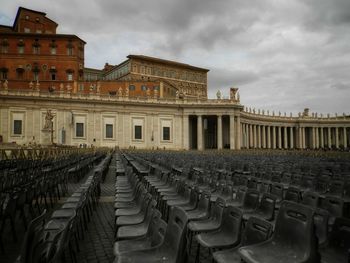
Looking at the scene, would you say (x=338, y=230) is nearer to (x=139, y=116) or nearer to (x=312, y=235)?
(x=312, y=235)

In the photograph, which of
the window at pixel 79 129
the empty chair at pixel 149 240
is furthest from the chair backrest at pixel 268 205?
the window at pixel 79 129

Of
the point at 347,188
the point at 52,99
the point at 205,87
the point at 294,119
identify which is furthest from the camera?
the point at 205,87

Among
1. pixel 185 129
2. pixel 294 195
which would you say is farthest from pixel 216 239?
pixel 185 129

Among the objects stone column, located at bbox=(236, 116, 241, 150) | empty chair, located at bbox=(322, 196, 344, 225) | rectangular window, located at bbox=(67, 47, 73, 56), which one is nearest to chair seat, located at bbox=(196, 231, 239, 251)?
empty chair, located at bbox=(322, 196, 344, 225)

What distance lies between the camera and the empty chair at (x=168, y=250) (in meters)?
4.06

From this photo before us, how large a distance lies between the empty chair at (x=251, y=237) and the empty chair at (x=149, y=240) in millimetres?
832

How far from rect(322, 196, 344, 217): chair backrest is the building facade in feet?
141

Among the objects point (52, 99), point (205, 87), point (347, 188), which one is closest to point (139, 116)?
point (52, 99)

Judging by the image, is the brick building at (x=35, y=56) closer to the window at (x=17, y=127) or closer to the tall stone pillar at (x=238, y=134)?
the window at (x=17, y=127)

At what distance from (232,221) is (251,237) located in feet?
1.99

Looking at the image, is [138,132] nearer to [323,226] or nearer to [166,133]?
[166,133]

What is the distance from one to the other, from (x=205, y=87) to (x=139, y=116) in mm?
47225

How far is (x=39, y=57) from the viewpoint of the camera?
2603 inches

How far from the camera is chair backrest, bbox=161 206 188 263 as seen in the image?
3.84m
